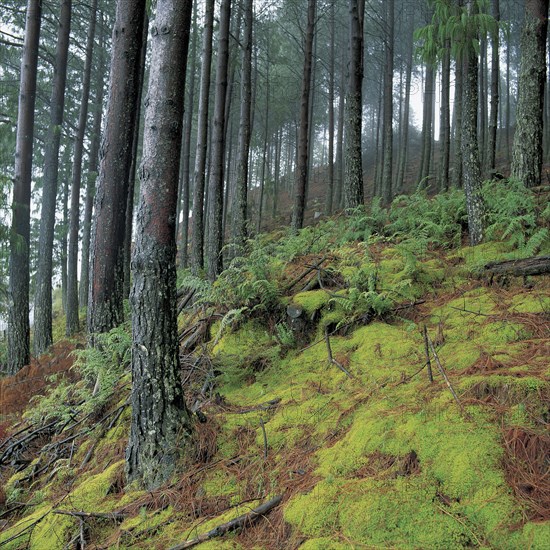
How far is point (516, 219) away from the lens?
18.7 ft

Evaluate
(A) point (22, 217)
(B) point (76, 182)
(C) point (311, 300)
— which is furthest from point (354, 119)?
(B) point (76, 182)

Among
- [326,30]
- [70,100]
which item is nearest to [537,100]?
[70,100]

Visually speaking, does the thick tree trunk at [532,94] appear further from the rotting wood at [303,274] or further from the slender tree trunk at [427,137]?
the slender tree trunk at [427,137]

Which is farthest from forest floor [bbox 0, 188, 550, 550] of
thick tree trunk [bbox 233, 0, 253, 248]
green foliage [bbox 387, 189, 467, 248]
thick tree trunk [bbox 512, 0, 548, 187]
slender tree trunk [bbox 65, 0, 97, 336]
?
slender tree trunk [bbox 65, 0, 97, 336]

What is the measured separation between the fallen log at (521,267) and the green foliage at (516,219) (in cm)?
16

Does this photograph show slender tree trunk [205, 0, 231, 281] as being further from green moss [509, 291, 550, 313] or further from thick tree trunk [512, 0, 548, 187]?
green moss [509, 291, 550, 313]

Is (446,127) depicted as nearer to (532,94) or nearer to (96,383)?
(532,94)

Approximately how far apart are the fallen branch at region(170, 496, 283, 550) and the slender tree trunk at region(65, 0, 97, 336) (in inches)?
537

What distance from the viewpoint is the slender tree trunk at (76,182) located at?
1352 cm

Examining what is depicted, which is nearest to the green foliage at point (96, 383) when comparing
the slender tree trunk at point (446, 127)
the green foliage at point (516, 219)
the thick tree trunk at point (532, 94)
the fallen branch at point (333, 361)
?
the fallen branch at point (333, 361)

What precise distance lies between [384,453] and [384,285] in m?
2.73

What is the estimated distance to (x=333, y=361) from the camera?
4188 mm

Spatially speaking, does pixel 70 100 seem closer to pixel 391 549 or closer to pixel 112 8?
pixel 112 8

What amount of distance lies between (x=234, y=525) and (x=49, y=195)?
37.9 ft
